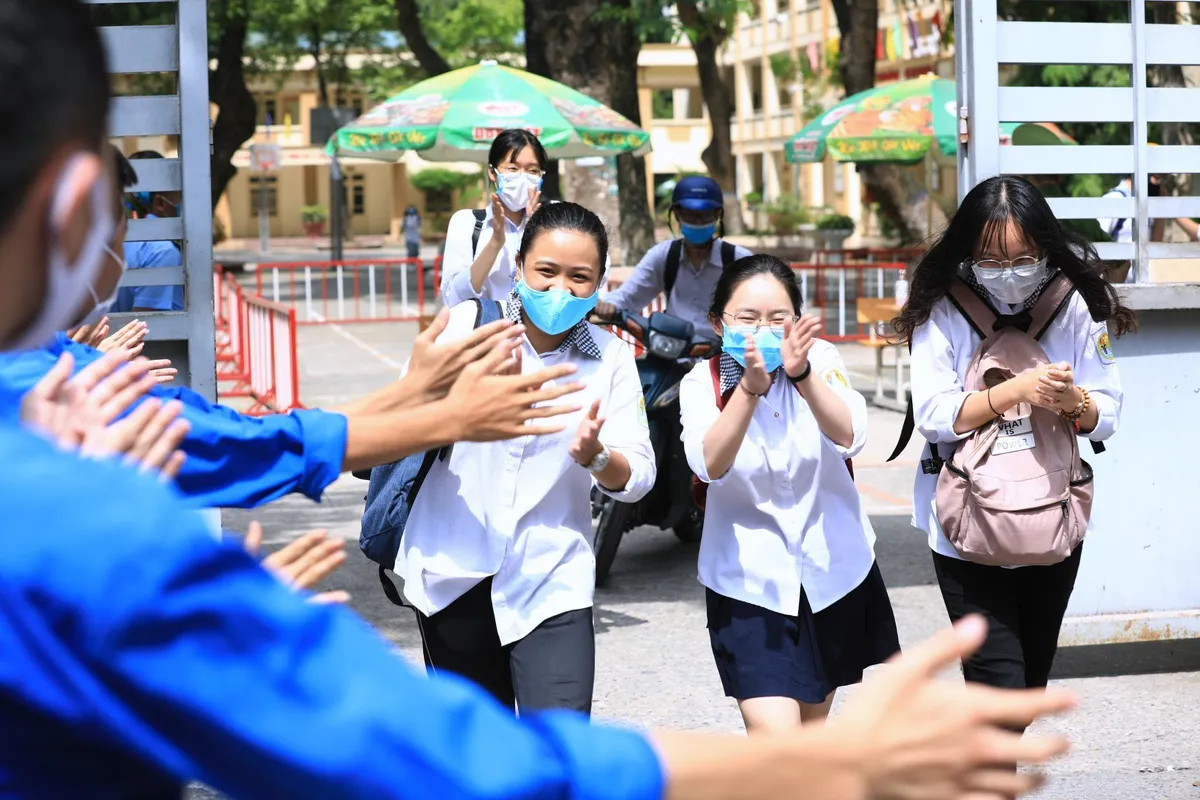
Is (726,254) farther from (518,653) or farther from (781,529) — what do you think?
(518,653)

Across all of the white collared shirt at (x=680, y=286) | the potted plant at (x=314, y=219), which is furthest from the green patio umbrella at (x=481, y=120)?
the potted plant at (x=314, y=219)

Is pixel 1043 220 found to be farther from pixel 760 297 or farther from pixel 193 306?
pixel 193 306

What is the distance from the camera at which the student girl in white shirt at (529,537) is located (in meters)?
3.74

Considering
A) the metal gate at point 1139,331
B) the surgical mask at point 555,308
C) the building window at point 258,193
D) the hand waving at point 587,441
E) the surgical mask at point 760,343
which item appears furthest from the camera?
the building window at point 258,193

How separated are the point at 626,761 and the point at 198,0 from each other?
4.57 metres

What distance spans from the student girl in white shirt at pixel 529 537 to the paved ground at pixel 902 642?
1596 mm

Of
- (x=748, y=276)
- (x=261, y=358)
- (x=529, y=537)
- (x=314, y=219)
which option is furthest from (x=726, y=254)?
(x=314, y=219)

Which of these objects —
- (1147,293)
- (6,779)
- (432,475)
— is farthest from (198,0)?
(6,779)

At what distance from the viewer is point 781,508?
158 inches

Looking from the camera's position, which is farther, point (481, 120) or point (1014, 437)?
point (481, 120)

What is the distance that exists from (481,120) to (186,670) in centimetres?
1142

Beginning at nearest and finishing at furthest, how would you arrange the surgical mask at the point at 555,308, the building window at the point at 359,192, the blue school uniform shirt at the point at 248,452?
the blue school uniform shirt at the point at 248,452 → the surgical mask at the point at 555,308 → the building window at the point at 359,192

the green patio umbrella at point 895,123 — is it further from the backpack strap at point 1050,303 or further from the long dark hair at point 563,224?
the long dark hair at point 563,224

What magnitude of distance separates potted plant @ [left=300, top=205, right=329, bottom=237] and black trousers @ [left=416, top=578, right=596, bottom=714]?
62765 mm
